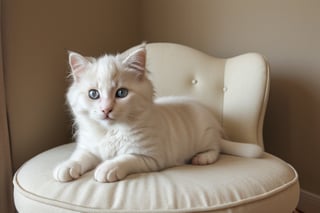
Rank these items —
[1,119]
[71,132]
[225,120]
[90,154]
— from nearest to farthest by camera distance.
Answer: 1. [90,154]
2. [1,119]
3. [225,120]
4. [71,132]

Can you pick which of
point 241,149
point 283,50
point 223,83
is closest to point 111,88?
point 241,149

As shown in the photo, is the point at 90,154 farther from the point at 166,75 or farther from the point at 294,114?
the point at 294,114

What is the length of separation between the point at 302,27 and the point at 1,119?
121cm

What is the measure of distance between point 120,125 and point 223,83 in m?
0.61

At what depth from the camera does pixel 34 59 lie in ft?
5.12

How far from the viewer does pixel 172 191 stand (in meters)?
0.99

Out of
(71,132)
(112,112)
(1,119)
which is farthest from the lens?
(71,132)

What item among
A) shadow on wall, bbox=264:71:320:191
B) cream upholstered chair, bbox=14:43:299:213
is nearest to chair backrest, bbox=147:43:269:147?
cream upholstered chair, bbox=14:43:299:213

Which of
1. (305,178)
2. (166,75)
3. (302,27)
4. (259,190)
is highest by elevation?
(302,27)

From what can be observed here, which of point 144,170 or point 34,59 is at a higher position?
point 34,59

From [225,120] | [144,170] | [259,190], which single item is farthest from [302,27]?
[144,170]

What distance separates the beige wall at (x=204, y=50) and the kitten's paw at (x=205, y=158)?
570mm

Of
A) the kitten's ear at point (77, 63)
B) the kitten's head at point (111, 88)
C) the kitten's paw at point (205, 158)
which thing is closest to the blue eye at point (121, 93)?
the kitten's head at point (111, 88)

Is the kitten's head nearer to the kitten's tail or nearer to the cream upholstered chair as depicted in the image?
the cream upholstered chair
